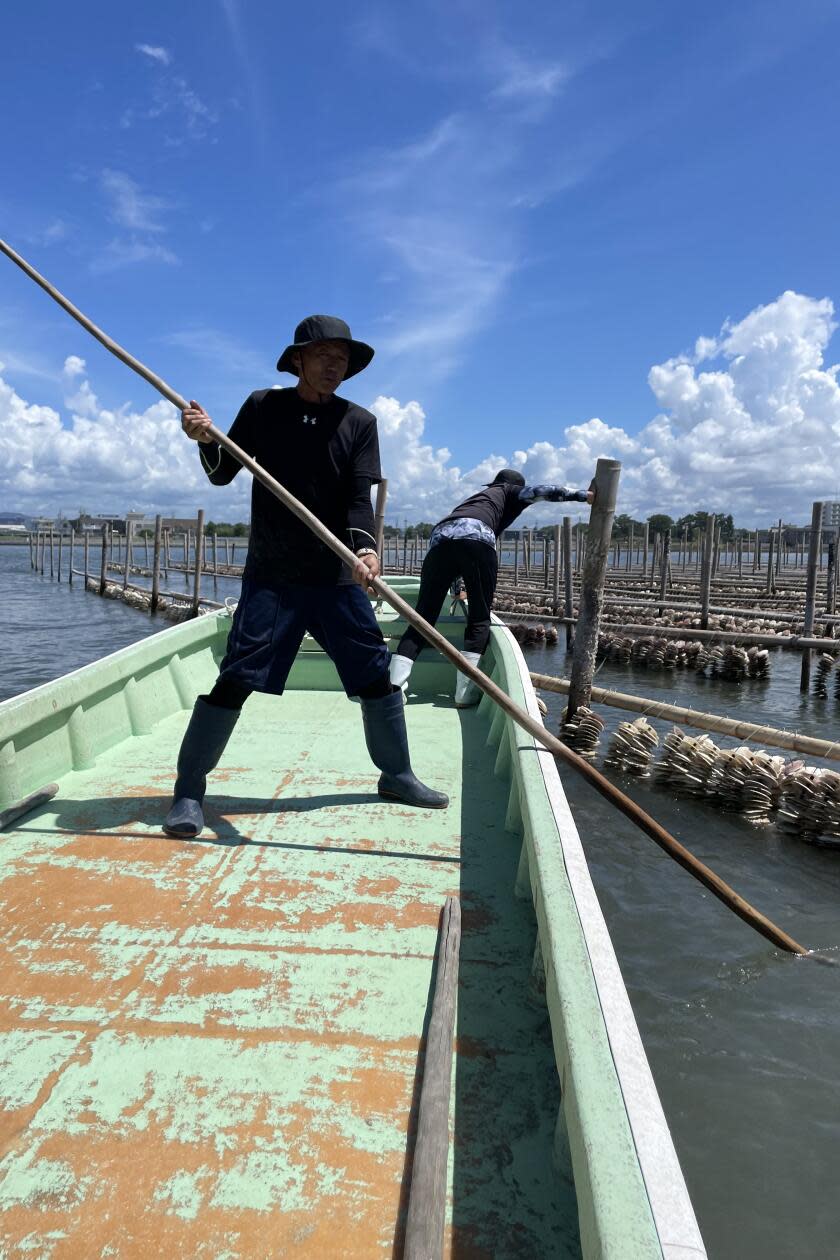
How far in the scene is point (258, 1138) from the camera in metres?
1.43

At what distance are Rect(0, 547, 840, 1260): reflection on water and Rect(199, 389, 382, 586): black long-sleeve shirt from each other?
2423mm

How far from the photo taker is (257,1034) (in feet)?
5.65

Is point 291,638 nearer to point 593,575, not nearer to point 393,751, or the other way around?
point 393,751

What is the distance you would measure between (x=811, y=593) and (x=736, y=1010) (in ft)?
38.2

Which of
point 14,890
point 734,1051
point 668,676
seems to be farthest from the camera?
point 668,676

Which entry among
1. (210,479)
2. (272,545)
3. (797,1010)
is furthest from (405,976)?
(797,1010)

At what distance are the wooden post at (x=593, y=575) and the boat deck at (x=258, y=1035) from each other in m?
4.94

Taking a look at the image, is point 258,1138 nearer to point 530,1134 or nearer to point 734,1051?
point 530,1134

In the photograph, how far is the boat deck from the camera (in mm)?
1290

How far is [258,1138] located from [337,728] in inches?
117

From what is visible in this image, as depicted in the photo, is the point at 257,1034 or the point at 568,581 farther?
the point at 568,581

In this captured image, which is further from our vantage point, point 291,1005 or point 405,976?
point 405,976

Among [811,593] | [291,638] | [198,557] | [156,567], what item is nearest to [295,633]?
[291,638]

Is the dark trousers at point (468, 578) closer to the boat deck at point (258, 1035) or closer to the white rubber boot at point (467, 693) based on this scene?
the white rubber boot at point (467, 693)
